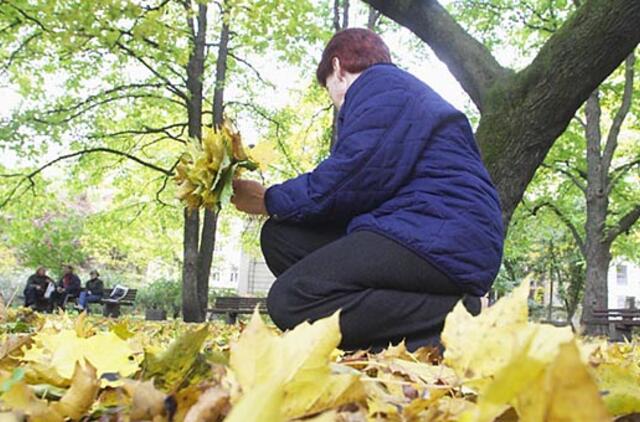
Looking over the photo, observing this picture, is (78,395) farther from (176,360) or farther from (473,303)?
(473,303)

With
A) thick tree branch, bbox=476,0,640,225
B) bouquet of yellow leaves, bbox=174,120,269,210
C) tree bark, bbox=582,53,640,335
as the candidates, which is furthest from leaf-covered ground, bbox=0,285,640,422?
tree bark, bbox=582,53,640,335

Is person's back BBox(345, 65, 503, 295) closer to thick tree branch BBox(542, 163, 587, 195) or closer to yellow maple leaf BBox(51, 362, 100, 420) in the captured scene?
yellow maple leaf BBox(51, 362, 100, 420)

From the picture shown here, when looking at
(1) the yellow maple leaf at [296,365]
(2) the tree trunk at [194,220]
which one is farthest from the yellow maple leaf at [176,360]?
(2) the tree trunk at [194,220]

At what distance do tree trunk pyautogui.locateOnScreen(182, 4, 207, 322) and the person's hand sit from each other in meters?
8.74

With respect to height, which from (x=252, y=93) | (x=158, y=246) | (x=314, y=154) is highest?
(x=252, y=93)

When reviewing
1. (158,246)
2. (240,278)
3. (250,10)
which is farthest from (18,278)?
(250,10)

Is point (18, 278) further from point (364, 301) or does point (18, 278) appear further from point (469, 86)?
point (364, 301)

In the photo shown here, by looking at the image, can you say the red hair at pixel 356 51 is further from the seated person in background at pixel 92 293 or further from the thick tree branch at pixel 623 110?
the seated person in background at pixel 92 293

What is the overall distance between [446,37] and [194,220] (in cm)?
735

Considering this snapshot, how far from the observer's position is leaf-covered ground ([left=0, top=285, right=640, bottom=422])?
390 mm

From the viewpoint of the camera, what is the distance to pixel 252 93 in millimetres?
15664

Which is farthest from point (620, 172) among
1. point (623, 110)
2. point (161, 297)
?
point (161, 297)

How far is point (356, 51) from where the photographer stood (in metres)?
2.71

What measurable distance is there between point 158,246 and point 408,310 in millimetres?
27030
